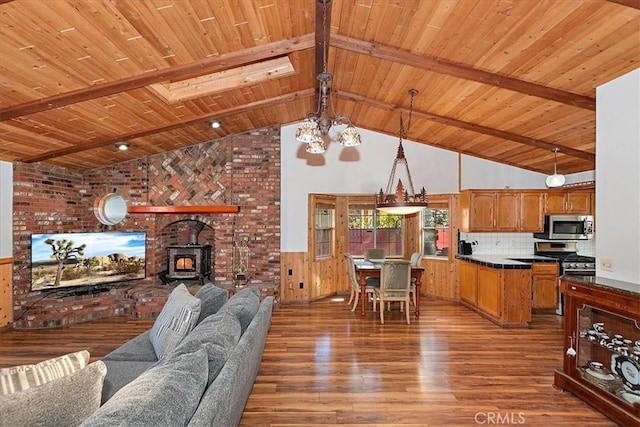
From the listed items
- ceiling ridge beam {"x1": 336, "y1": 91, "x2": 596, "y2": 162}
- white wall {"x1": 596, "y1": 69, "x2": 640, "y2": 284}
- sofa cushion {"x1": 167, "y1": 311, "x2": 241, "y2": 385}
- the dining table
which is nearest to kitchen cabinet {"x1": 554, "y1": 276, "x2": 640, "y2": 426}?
white wall {"x1": 596, "y1": 69, "x2": 640, "y2": 284}

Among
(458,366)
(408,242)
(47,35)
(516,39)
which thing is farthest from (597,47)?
(408,242)

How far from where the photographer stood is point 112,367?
8.11ft

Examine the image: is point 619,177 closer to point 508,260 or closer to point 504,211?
point 508,260

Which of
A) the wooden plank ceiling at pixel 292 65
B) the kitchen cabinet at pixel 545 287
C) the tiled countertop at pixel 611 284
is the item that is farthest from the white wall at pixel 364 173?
the tiled countertop at pixel 611 284

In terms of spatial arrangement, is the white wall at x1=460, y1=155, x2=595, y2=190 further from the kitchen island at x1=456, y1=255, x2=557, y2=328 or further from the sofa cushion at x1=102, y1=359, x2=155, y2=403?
the sofa cushion at x1=102, y1=359, x2=155, y2=403

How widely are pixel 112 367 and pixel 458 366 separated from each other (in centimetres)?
316

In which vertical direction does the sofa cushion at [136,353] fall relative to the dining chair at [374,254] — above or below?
below

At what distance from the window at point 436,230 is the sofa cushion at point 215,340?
537cm

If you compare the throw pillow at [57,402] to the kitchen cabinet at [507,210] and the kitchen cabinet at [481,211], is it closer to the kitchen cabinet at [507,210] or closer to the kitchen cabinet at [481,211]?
the kitchen cabinet at [481,211]

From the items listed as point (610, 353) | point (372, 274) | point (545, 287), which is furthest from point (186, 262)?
point (545, 287)

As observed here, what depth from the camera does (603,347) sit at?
2.99 metres

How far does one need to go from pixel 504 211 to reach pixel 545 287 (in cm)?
138

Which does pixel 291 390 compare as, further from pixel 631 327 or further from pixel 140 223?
pixel 140 223

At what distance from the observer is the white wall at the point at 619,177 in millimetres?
2955
